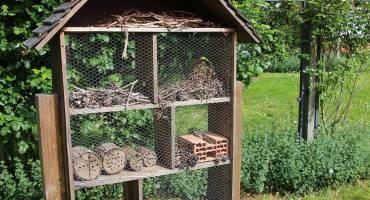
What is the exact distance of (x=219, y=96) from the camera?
3.38 meters

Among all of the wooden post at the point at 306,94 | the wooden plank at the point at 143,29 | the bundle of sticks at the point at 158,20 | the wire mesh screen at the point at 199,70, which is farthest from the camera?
the wooden post at the point at 306,94

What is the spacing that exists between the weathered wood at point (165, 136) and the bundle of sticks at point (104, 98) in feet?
0.60

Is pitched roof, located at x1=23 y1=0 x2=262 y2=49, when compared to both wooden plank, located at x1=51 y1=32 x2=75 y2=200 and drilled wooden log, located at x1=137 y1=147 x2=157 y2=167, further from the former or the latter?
drilled wooden log, located at x1=137 y1=147 x2=157 y2=167

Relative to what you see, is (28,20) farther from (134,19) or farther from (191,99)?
(191,99)

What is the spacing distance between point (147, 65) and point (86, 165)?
30.9 inches

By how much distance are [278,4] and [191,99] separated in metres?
2.73

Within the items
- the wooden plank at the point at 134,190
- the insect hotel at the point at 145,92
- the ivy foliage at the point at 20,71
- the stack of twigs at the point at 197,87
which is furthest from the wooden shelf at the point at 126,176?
the ivy foliage at the point at 20,71

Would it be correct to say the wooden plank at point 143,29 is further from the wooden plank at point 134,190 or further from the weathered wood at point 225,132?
the wooden plank at point 134,190

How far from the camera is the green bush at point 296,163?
A: 16.0ft

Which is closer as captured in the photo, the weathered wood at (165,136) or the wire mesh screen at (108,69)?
the wire mesh screen at (108,69)

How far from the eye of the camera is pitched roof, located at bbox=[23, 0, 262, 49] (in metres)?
2.59

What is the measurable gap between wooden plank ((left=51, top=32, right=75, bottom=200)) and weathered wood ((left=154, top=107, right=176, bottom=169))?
0.67 m

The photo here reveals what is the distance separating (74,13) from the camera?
105 inches

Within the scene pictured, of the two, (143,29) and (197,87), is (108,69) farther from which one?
(143,29)
